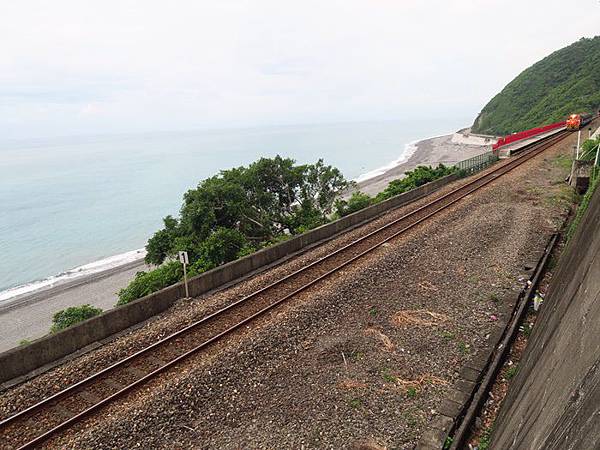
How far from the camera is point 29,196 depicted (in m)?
79.7

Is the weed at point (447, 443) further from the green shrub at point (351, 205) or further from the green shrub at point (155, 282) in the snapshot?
the green shrub at point (351, 205)

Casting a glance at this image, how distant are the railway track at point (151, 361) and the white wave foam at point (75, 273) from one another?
31212 mm

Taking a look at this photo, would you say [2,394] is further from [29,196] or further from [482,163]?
[29,196]

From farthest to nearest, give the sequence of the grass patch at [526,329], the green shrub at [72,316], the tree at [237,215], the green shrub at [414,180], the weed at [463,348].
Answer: the green shrub at [414,180] < the green shrub at [72,316] < the tree at [237,215] < the grass patch at [526,329] < the weed at [463,348]

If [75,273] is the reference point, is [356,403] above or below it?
above

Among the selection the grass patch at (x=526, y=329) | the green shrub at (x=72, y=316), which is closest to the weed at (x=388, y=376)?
the grass patch at (x=526, y=329)

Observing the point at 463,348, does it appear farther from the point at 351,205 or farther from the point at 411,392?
the point at 351,205

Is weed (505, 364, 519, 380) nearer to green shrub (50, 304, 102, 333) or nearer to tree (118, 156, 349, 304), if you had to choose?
tree (118, 156, 349, 304)

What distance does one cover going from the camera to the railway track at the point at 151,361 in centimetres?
732

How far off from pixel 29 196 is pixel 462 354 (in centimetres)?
9038

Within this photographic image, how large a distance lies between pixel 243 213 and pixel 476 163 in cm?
2012

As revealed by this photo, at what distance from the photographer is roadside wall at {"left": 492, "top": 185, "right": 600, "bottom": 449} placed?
2.95 metres

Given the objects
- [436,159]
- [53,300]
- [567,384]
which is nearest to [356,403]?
[567,384]

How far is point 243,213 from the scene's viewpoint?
23.7 meters
